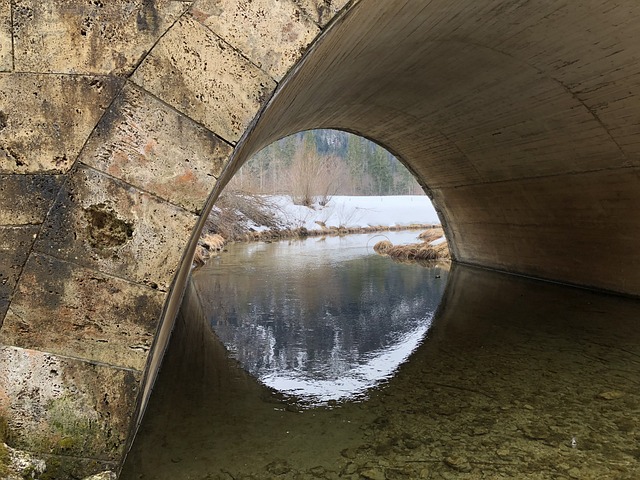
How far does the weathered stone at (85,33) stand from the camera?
2639 mm

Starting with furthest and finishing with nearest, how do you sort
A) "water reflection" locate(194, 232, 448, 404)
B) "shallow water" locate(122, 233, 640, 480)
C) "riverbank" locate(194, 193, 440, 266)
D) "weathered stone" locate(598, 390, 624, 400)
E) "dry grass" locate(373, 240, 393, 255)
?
1. "riverbank" locate(194, 193, 440, 266)
2. "dry grass" locate(373, 240, 393, 255)
3. "water reflection" locate(194, 232, 448, 404)
4. "weathered stone" locate(598, 390, 624, 400)
5. "shallow water" locate(122, 233, 640, 480)

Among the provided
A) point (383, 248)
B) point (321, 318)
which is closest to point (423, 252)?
point (383, 248)

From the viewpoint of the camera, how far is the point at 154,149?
8.75 feet

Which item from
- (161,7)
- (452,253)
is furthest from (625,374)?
(452,253)

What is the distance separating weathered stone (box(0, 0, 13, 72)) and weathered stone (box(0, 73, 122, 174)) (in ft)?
0.25

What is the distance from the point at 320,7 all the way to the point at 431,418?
3.00 m

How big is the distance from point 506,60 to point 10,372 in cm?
622

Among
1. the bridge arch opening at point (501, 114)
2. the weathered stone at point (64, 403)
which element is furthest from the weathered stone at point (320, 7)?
the weathered stone at point (64, 403)

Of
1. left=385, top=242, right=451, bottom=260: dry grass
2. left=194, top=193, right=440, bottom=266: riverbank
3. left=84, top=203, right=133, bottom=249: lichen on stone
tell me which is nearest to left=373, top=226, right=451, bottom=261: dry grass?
left=385, top=242, right=451, bottom=260: dry grass

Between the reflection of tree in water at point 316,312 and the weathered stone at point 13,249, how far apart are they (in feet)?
9.05

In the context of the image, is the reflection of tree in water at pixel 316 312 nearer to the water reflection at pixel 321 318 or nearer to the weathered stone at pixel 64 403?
the water reflection at pixel 321 318

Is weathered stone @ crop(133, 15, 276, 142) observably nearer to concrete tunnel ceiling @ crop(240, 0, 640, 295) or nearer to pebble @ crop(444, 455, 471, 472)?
concrete tunnel ceiling @ crop(240, 0, 640, 295)

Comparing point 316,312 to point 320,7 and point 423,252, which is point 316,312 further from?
point 423,252

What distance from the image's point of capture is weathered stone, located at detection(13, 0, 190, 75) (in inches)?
104
